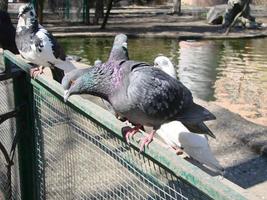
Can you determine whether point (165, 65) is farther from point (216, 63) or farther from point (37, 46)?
point (216, 63)

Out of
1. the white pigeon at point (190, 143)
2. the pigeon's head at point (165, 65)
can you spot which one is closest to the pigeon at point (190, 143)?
the white pigeon at point (190, 143)

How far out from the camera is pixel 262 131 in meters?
5.45

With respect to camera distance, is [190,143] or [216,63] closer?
[190,143]

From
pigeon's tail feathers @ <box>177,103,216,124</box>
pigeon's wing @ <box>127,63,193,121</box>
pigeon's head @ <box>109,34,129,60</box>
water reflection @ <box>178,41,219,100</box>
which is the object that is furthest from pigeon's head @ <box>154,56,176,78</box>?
water reflection @ <box>178,41,219,100</box>

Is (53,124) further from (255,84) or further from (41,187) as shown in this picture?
(255,84)

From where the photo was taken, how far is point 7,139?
3215 millimetres

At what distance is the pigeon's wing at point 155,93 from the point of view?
7.37 ft

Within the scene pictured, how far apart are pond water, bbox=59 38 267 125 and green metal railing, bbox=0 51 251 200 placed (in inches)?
168

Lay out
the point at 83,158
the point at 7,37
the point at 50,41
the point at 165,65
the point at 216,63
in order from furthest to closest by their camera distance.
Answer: the point at 216,63, the point at 7,37, the point at 50,41, the point at 165,65, the point at 83,158

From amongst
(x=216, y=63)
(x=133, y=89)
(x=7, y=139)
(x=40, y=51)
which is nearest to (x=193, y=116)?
(x=133, y=89)

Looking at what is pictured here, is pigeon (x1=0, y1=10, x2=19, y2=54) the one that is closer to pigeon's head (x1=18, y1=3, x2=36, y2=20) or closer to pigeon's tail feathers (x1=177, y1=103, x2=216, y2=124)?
pigeon's head (x1=18, y1=3, x2=36, y2=20)

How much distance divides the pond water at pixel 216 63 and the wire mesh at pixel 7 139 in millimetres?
3989

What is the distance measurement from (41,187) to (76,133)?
593mm

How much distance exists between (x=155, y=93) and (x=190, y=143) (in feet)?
4.88
